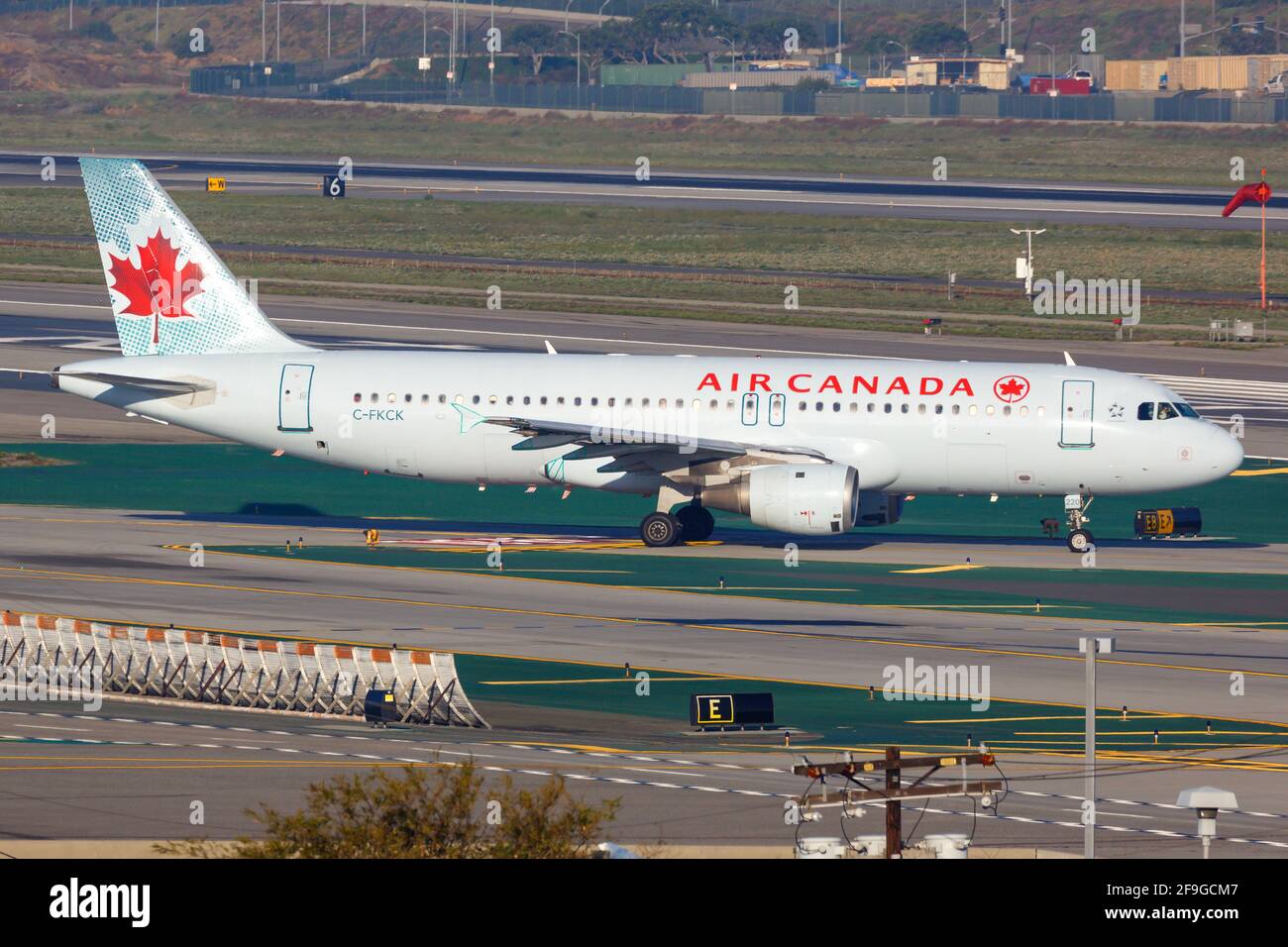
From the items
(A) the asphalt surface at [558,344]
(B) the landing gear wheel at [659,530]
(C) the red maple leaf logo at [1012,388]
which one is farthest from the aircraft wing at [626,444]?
(A) the asphalt surface at [558,344]

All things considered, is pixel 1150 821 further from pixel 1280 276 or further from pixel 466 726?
pixel 1280 276

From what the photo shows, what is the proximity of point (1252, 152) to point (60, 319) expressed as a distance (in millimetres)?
118956

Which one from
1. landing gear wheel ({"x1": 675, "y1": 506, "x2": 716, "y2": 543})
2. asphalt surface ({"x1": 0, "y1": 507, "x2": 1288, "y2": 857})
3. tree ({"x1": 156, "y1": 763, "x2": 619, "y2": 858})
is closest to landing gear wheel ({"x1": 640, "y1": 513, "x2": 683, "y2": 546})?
landing gear wheel ({"x1": 675, "y1": 506, "x2": 716, "y2": 543})

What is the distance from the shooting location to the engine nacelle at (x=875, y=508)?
52812 mm

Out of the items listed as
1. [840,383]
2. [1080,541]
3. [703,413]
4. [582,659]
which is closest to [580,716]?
[582,659]

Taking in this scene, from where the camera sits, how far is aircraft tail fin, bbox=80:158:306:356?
5450cm

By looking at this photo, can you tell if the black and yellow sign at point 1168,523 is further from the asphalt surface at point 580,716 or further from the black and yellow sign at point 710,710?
the black and yellow sign at point 710,710

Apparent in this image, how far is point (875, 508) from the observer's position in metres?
52.8

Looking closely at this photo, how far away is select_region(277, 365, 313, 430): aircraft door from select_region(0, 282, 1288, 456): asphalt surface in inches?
672

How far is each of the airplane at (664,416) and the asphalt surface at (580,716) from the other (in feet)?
11.0

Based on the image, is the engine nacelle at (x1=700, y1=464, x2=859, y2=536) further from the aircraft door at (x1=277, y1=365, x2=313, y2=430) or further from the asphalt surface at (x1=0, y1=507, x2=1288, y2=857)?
the aircraft door at (x1=277, y1=365, x2=313, y2=430)

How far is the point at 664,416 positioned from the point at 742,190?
336 ft
